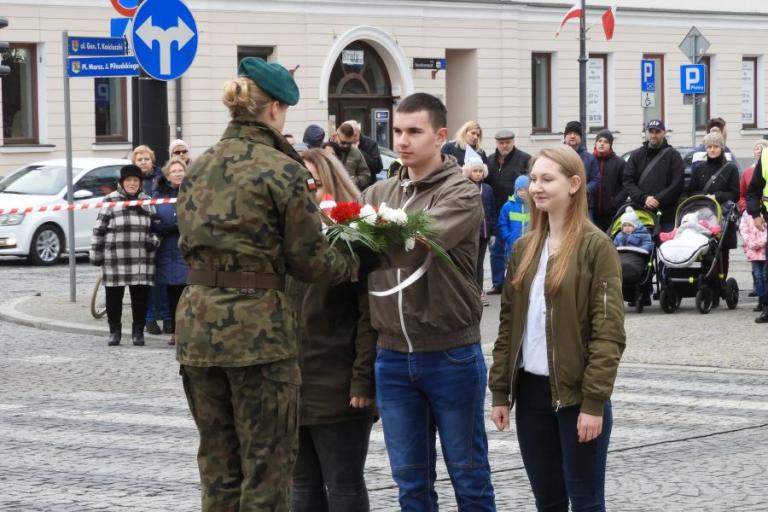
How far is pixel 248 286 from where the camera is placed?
5.07 m

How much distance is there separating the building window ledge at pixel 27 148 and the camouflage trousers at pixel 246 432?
27.1 metres

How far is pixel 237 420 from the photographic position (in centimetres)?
520

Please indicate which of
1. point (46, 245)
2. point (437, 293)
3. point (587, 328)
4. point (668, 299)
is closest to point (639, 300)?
point (668, 299)

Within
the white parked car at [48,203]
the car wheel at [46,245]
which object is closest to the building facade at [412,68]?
the white parked car at [48,203]

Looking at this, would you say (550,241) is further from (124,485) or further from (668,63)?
(668,63)

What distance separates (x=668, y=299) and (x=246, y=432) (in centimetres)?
1096

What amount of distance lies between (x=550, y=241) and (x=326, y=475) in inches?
46.6

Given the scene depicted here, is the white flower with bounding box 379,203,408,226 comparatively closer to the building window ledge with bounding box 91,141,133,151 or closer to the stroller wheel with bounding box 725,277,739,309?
the stroller wheel with bounding box 725,277,739,309

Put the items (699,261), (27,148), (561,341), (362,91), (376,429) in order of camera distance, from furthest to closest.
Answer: (362,91)
(27,148)
(699,261)
(376,429)
(561,341)

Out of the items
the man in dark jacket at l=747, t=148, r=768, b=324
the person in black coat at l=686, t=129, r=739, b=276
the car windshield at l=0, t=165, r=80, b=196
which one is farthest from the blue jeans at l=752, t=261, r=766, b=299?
the car windshield at l=0, t=165, r=80, b=196

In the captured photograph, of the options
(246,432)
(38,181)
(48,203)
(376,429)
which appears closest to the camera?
(246,432)

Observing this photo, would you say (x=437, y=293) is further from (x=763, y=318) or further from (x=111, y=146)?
(x=111, y=146)

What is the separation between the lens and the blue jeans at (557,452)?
18.0 ft

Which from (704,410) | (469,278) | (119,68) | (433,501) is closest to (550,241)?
(469,278)
